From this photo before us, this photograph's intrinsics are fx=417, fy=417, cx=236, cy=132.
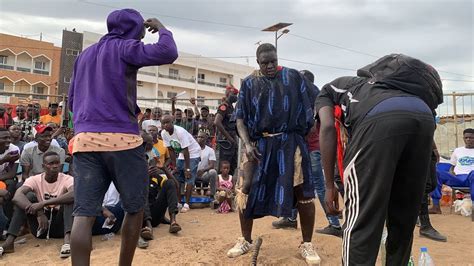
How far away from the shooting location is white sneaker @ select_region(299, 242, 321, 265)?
148 inches

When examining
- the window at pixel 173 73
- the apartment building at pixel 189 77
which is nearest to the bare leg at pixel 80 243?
the apartment building at pixel 189 77

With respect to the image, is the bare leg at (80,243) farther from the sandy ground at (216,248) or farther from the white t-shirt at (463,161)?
the white t-shirt at (463,161)

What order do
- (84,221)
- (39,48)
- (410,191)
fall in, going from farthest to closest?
(39,48)
(84,221)
(410,191)

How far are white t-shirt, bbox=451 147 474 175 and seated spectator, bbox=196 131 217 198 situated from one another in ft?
14.4

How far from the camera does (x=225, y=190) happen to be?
24.3ft

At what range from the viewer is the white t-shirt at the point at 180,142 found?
7.62 m

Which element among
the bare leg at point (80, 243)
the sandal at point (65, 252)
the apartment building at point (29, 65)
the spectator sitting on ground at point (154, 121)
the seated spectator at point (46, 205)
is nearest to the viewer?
the bare leg at point (80, 243)

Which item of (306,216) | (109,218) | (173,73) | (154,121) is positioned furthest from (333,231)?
(173,73)

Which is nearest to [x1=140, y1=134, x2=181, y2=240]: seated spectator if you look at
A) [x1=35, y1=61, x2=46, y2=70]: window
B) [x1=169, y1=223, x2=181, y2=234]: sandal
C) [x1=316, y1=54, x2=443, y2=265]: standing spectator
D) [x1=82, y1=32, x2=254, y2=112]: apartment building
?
[x1=169, y1=223, x2=181, y2=234]: sandal

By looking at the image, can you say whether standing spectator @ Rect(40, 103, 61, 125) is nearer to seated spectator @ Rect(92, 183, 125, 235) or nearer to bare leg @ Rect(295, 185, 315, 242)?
seated spectator @ Rect(92, 183, 125, 235)

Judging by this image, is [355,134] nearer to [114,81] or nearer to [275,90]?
[114,81]

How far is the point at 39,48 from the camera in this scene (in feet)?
118

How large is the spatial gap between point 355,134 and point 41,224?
401cm

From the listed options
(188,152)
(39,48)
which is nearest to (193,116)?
(188,152)
